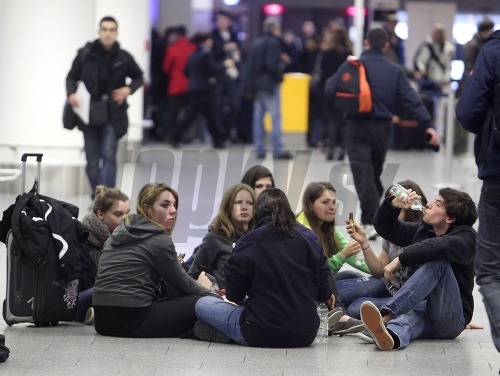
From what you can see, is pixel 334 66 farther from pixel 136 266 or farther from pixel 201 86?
pixel 136 266

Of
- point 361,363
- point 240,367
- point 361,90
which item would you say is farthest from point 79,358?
point 361,90

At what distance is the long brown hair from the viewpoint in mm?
7711

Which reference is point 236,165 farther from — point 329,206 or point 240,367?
point 240,367

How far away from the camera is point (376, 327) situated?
666 centimetres

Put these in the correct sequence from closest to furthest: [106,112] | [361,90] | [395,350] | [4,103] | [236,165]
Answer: [395,350], [361,90], [106,112], [4,103], [236,165]

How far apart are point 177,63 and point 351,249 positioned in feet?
49.5

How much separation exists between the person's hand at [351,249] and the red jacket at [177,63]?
14585 millimetres

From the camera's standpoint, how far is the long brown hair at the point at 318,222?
7711mm

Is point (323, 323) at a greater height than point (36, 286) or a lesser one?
lesser

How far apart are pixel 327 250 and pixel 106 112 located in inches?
199

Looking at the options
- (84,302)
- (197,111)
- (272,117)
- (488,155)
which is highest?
(488,155)

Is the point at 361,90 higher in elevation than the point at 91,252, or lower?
higher

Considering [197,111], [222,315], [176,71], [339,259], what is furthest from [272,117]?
[222,315]

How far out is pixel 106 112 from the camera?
12.3m
